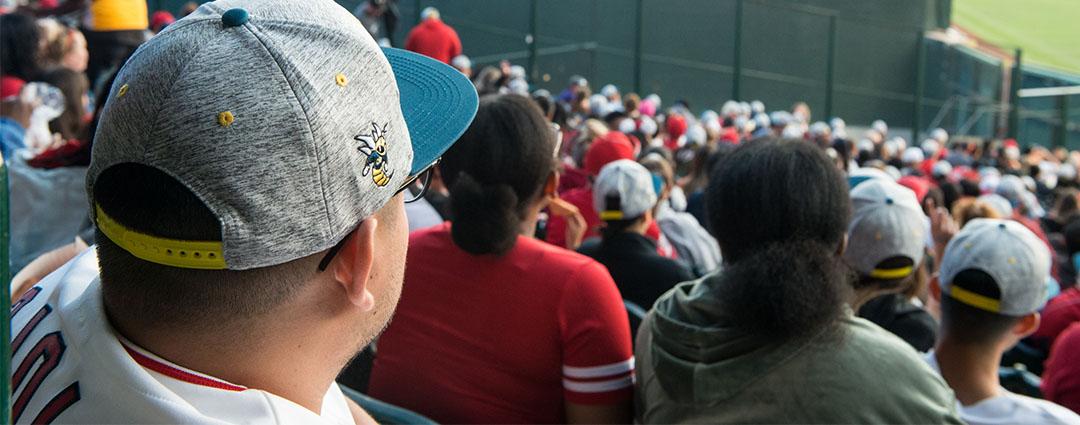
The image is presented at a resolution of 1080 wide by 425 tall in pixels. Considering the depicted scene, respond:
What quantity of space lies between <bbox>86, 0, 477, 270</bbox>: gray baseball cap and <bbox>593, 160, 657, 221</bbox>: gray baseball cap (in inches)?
111

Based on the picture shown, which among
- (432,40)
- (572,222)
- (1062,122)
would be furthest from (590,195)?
(1062,122)

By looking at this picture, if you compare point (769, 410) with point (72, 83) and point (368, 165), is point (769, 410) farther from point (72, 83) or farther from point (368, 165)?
point (72, 83)

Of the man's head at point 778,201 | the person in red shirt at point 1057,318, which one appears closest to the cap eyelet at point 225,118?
the man's head at point 778,201

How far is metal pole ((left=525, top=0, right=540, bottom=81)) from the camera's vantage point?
58.9ft

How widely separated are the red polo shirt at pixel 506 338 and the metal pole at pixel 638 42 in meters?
16.7

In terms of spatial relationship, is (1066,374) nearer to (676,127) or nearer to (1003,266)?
(1003,266)

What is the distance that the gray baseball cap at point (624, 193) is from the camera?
404 centimetres

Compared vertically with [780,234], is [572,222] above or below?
below

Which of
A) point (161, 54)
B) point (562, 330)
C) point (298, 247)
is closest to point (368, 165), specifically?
point (298, 247)

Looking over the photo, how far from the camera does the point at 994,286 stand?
269cm

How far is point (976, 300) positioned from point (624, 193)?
1602 millimetres

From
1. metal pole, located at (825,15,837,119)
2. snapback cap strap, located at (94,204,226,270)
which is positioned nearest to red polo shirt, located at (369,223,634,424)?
snapback cap strap, located at (94,204,226,270)

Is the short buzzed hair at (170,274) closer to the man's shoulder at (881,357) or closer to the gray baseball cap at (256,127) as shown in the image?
the gray baseball cap at (256,127)

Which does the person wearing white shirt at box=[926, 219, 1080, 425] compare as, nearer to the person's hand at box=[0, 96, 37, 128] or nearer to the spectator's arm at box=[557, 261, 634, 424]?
the spectator's arm at box=[557, 261, 634, 424]
